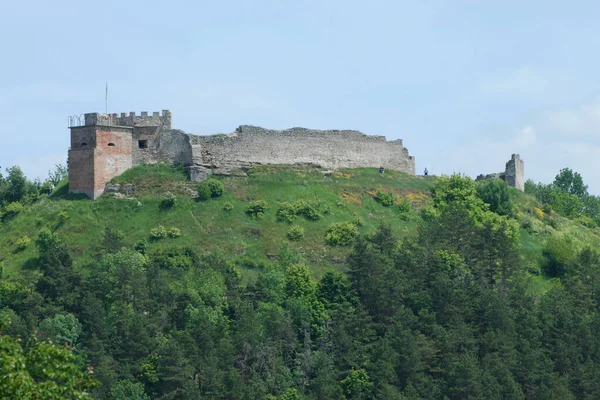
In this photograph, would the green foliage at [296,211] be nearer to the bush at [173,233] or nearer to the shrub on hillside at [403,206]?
the bush at [173,233]

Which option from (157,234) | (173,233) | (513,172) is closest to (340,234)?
(173,233)

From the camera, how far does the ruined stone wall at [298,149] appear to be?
72125 millimetres

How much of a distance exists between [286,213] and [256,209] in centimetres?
162

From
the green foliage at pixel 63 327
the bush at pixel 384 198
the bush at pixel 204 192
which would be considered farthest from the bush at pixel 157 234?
the bush at pixel 384 198

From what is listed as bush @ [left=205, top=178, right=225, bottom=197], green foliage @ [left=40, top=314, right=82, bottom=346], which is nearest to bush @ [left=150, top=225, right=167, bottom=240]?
bush @ [left=205, top=178, right=225, bottom=197]

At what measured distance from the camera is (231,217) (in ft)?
227

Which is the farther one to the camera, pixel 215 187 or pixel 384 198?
pixel 384 198

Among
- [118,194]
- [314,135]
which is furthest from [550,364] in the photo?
[118,194]

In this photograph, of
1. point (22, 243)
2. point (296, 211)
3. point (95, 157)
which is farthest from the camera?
point (296, 211)

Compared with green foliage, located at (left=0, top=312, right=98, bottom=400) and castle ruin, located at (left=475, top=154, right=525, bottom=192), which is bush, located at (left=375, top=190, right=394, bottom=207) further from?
green foliage, located at (left=0, top=312, right=98, bottom=400)

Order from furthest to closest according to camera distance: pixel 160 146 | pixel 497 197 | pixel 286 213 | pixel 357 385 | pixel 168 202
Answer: pixel 497 197
pixel 160 146
pixel 286 213
pixel 168 202
pixel 357 385

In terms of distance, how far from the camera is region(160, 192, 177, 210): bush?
6881 centimetres

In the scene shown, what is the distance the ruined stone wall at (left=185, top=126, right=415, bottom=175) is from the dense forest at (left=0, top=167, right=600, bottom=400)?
2423mm

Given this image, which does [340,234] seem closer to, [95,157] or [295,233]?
[295,233]
